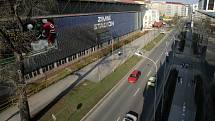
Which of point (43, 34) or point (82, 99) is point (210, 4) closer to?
point (43, 34)

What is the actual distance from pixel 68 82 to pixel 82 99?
836 centimetres

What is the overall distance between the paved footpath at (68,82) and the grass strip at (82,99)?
5.98 feet

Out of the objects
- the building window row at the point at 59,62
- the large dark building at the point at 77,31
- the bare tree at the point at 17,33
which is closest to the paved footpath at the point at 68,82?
the building window row at the point at 59,62

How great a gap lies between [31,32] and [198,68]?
39.0 meters

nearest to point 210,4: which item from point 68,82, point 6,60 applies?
point 68,82

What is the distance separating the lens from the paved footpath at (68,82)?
29.3m

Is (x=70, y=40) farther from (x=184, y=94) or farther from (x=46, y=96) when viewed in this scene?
(x=184, y=94)

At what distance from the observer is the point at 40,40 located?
40.7 m

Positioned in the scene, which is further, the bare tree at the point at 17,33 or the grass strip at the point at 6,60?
the grass strip at the point at 6,60

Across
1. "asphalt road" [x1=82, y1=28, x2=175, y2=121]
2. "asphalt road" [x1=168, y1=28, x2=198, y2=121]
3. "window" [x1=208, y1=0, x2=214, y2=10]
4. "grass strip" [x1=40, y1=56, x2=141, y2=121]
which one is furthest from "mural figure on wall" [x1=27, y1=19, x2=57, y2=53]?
"window" [x1=208, y1=0, x2=214, y2=10]

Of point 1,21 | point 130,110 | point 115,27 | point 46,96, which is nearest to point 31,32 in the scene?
point 46,96

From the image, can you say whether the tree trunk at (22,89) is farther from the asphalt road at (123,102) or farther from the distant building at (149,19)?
the distant building at (149,19)

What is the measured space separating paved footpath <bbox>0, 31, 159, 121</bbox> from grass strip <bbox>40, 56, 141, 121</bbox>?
1.82 meters

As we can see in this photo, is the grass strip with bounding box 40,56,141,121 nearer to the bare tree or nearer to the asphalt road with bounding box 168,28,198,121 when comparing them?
the bare tree
